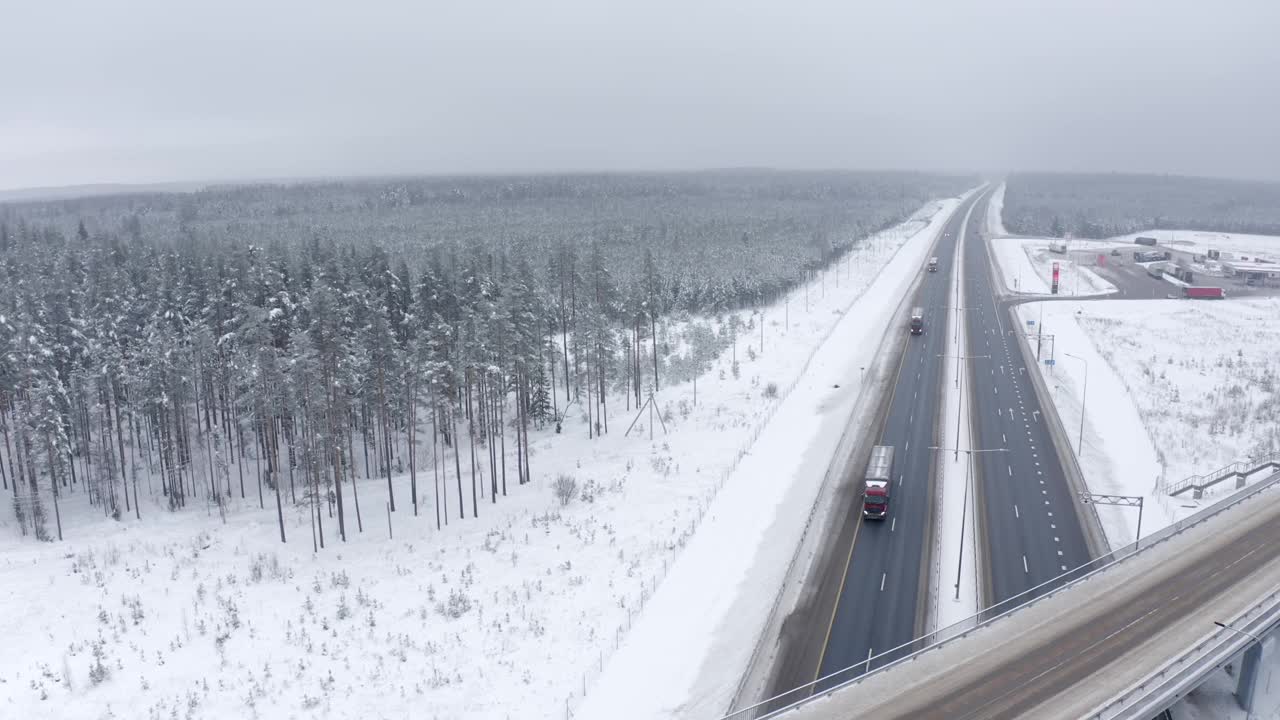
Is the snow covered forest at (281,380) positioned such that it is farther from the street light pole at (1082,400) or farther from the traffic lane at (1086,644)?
the street light pole at (1082,400)

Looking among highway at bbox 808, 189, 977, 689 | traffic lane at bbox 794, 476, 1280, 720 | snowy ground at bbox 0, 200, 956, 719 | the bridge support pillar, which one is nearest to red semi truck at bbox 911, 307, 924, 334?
highway at bbox 808, 189, 977, 689

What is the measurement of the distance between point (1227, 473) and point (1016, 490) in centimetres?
1401

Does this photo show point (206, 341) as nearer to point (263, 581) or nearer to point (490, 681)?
point (263, 581)

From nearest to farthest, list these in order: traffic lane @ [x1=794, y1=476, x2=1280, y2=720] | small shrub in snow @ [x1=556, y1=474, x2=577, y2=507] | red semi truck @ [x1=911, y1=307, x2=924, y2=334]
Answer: traffic lane @ [x1=794, y1=476, x2=1280, y2=720] < small shrub in snow @ [x1=556, y1=474, x2=577, y2=507] < red semi truck @ [x1=911, y1=307, x2=924, y2=334]

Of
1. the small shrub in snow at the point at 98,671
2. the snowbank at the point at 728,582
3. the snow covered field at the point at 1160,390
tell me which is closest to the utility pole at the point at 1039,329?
the snow covered field at the point at 1160,390

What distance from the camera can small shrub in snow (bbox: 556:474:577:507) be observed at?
1986 inches

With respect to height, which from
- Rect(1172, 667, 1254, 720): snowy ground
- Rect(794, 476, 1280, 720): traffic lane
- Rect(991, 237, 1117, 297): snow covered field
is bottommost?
Rect(1172, 667, 1254, 720): snowy ground

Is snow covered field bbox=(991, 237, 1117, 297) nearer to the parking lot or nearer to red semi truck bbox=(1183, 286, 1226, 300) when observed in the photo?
the parking lot

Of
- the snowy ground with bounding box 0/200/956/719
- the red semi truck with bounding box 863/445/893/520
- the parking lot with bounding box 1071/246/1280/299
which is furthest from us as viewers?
the parking lot with bounding box 1071/246/1280/299

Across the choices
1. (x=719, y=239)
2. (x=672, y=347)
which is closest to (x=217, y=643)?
(x=672, y=347)

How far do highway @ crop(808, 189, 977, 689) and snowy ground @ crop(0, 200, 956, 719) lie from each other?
4.79m

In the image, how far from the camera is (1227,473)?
47750mm

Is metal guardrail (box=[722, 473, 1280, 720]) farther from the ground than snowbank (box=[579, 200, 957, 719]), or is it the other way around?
metal guardrail (box=[722, 473, 1280, 720])

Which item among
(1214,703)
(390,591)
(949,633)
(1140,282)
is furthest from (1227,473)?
(1140,282)
